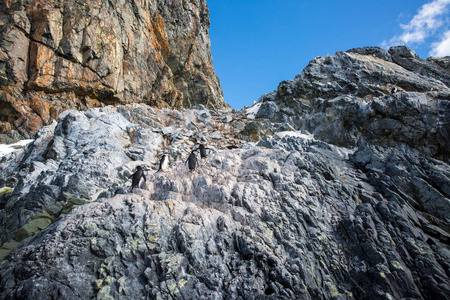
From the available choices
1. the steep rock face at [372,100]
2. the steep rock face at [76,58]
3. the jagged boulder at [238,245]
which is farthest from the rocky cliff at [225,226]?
the steep rock face at [76,58]

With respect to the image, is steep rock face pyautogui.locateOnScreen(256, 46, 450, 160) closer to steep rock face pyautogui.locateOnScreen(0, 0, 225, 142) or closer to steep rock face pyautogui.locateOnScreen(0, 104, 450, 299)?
steep rock face pyautogui.locateOnScreen(0, 104, 450, 299)

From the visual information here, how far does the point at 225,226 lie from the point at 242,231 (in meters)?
0.73

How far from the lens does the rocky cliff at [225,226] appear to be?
7.61 m

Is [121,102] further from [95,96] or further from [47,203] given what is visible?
[47,203]

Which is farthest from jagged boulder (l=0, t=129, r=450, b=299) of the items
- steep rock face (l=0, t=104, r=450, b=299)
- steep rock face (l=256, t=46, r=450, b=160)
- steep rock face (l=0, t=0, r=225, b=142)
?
steep rock face (l=0, t=0, r=225, b=142)

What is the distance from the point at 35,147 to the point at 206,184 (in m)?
19.0

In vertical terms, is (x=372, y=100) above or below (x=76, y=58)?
below

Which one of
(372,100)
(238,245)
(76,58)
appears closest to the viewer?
(238,245)

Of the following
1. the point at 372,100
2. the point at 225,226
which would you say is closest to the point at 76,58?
the point at 225,226

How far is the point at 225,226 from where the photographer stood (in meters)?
9.60

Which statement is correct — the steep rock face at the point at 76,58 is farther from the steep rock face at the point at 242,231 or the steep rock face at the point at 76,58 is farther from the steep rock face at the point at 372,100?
the steep rock face at the point at 372,100

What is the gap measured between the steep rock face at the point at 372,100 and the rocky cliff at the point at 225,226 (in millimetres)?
10179

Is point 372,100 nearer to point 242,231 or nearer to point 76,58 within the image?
point 242,231

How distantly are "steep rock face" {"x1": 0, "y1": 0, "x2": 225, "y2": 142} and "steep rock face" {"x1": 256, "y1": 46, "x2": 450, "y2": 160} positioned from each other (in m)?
23.3
